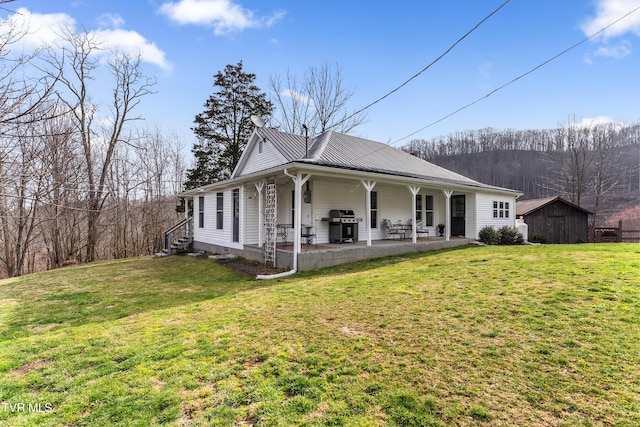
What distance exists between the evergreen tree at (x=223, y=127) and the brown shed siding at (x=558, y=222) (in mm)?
20132

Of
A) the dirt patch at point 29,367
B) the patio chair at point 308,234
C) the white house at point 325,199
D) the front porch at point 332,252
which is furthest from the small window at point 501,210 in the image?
the dirt patch at point 29,367

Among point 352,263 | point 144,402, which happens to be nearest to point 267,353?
point 144,402

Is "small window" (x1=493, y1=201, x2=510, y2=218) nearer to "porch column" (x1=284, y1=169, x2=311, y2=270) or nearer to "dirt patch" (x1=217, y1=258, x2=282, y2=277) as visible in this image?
"porch column" (x1=284, y1=169, x2=311, y2=270)

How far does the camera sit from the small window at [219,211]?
1259 centimetres

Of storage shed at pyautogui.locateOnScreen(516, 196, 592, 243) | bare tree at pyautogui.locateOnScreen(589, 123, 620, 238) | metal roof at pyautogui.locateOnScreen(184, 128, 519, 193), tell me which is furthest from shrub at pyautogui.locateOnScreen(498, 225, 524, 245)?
bare tree at pyautogui.locateOnScreen(589, 123, 620, 238)

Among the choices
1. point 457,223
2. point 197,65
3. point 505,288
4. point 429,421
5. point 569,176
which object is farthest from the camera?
point 569,176

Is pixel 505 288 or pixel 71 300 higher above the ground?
pixel 505 288

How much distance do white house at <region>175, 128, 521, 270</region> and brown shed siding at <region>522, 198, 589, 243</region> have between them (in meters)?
6.22

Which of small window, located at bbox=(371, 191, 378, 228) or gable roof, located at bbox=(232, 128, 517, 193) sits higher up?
gable roof, located at bbox=(232, 128, 517, 193)

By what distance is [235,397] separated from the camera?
2.76m

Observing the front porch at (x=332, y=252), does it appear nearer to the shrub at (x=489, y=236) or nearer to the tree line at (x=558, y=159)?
the shrub at (x=489, y=236)

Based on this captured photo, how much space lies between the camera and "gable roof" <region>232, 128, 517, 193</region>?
435 inches

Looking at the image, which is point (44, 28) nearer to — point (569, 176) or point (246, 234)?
point (246, 234)

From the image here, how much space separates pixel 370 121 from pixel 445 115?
13.4 metres
